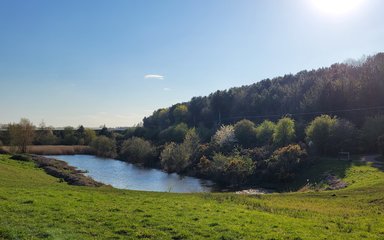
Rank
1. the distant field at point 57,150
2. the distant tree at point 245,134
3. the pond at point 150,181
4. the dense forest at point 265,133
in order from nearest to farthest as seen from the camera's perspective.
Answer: the pond at point 150,181 < the dense forest at point 265,133 < the distant tree at point 245,134 < the distant field at point 57,150

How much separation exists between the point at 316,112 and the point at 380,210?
253 ft

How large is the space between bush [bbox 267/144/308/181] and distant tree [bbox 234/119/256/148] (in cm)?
2497

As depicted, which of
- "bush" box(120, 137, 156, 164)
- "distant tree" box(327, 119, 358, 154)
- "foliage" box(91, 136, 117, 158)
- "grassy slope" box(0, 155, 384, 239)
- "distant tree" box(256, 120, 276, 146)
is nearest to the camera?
"grassy slope" box(0, 155, 384, 239)

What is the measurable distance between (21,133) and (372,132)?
74262mm

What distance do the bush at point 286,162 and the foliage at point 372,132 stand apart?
11.1 m

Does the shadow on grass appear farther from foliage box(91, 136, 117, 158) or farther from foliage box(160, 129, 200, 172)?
foliage box(91, 136, 117, 158)

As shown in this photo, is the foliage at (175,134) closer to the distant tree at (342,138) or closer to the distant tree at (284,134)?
the distant tree at (284,134)

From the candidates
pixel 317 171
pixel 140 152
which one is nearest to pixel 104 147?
pixel 140 152

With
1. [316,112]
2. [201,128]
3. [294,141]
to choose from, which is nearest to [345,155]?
[294,141]

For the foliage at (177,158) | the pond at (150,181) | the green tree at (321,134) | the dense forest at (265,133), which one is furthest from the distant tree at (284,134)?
the foliage at (177,158)

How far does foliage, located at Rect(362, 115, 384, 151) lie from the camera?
60.9m

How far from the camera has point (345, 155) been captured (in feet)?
205

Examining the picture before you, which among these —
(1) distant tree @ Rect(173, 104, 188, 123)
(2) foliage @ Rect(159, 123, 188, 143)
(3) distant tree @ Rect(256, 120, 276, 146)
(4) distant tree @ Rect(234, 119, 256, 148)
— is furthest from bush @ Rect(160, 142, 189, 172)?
(1) distant tree @ Rect(173, 104, 188, 123)

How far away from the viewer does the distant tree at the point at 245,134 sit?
8769 cm
